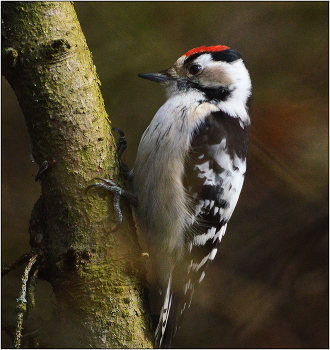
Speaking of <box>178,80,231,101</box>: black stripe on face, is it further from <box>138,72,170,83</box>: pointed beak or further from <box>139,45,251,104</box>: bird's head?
<box>138,72,170,83</box>: pointed beak

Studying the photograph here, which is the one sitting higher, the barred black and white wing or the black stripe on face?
the black stripe on face

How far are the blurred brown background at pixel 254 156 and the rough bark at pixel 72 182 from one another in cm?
27

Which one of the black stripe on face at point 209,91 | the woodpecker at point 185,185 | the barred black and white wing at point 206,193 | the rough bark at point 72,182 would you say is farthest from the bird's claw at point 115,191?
the black stripe on face at point 209,91

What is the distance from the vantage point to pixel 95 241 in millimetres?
1569

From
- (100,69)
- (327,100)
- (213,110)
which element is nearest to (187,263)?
(213,110)

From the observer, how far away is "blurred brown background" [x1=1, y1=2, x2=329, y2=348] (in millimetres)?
1854

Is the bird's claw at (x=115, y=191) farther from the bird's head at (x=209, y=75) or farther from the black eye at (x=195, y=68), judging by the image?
the black eye at (x=195, y=68)

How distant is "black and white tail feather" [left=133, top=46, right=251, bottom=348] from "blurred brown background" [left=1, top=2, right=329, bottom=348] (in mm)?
183

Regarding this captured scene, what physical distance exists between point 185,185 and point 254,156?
1.81ft

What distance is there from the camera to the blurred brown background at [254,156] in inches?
73.0

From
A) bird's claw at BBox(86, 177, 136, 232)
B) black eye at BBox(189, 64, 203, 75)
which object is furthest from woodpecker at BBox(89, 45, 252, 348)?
bird's claw at BBox(86, 177, 136, 232)

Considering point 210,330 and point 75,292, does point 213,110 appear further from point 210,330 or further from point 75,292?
point 210,330

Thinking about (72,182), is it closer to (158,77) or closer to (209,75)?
(158,77)

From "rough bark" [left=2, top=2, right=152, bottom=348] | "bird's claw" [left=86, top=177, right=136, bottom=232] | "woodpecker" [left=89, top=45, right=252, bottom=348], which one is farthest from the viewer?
"woodpecker" [left=89, top=45, right=252, bottom=348]
